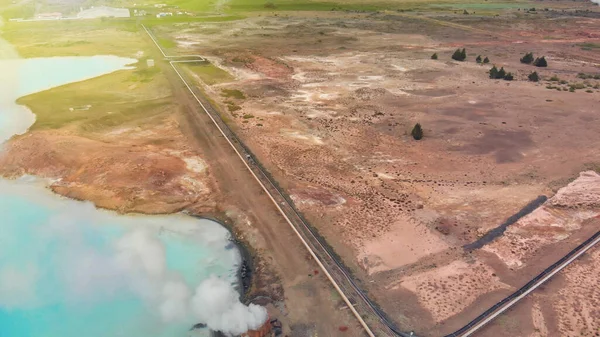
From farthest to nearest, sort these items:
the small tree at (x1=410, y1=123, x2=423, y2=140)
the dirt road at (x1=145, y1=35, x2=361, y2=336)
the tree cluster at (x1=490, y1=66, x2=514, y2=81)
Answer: the tree cluster at (x1=490, y1=66, x2=514, y2=81), the small tree at (x1=410, y1=123, x2=423, y2=140), the dirt road at (x1=145, y1=35, x2=361, y2=336)

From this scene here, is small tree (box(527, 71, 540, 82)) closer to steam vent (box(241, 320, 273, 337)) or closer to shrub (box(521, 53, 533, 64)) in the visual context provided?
shrub (box(521, 53, 533, 64))

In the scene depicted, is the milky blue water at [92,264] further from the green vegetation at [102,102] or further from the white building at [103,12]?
the white building at [103,12]

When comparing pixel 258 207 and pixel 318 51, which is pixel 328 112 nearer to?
pixel 258 207

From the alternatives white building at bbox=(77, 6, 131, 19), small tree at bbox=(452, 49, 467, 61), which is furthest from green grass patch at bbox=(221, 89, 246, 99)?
white building at bbox=(77, 6, 131, 19)

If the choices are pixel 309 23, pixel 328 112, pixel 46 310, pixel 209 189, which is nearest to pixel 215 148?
pixel 209 189

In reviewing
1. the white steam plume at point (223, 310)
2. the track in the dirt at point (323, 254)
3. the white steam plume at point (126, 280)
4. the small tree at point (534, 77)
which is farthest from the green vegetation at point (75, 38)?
the small tree at point (534, 77)

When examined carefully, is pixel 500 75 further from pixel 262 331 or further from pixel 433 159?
pixel 262 331

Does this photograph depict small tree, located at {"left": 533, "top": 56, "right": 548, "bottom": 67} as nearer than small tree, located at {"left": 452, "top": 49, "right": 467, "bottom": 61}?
Yes
